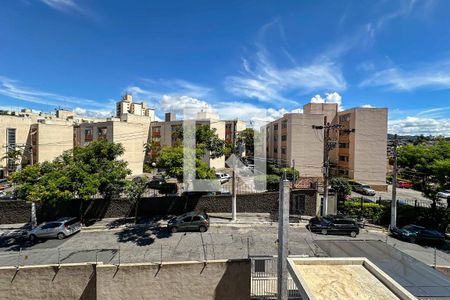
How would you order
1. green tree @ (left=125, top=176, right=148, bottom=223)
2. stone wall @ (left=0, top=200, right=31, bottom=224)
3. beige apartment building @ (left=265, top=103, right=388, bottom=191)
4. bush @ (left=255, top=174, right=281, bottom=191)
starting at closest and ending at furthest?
green tree @ (left=125, top=176, right=148, bottom=223), stone wall @ (left=0, top=200, right=31, bottom=224), bush @ (left=255, top=174, right=281, bottom=191), beige apartment building @ (left=265, top=103, right=388, bottom=191)

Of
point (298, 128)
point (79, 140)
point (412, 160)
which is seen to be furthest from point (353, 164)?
point (79, 140)

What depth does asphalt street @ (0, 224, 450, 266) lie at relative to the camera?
13000 mm

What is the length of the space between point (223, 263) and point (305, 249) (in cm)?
648

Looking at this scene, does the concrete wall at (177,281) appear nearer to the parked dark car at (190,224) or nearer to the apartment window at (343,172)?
the parked dark car at (190,224)

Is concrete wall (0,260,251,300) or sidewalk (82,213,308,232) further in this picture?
sidewalk (82,213,308,232)

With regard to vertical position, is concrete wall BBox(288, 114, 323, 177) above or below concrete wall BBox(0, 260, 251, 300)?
above

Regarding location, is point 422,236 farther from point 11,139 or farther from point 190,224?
point 11,139

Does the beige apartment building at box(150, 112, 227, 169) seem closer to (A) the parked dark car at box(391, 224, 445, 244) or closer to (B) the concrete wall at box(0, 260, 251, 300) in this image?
(A) the parked dark car at box(391, 224, 445, 244)

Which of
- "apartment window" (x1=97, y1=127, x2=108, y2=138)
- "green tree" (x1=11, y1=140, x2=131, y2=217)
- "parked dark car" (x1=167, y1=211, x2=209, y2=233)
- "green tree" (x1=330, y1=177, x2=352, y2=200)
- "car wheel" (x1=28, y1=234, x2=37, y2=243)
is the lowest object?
"car wheel" (x1=28, y1=234, x2=37, y2=243)

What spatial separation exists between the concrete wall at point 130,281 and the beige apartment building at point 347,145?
24283mm

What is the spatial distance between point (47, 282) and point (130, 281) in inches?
146

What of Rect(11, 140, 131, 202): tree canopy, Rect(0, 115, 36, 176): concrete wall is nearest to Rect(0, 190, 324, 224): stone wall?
Rect(11, 140, 131, 202): tree canopy

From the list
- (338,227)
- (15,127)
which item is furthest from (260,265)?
(15,127)

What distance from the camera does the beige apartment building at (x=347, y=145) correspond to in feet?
112
